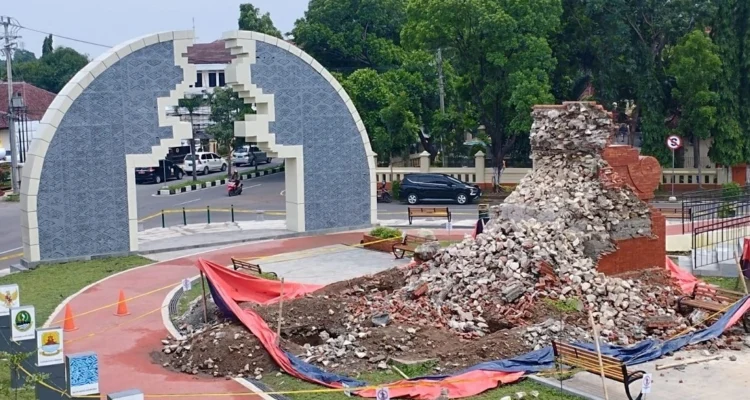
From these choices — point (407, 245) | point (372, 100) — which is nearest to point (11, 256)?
point (407, 245)

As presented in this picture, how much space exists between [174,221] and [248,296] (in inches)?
643

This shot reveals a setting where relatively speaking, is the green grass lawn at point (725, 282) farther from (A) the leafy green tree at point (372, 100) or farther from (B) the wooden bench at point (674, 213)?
(A) the leafy green tree at point (372, 100)

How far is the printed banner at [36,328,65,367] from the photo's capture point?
12562 mm

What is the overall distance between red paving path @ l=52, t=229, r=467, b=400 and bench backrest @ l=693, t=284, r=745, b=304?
29.2 ft

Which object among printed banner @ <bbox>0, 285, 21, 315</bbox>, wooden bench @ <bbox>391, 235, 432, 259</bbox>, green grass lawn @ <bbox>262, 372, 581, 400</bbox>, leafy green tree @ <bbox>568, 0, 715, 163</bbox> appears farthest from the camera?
leafy green tree @ <bbox>568, 0, 715, 163</bbox>

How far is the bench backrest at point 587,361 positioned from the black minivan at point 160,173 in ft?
121

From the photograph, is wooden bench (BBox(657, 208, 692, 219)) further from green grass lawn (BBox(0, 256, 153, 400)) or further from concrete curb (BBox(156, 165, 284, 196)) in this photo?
concrete curb (BBox(156, 165, 284, 196))

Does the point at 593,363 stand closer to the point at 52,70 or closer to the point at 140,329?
the point at 140,329

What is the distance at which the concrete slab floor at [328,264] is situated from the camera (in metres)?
22.1

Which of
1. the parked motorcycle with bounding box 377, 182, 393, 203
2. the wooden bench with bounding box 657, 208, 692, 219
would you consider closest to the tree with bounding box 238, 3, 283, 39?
the parked motorcycle with bounding box 377, 182, 393, 203

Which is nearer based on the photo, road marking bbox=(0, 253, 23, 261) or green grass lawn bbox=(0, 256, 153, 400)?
green grass lawn bbox=(0, 256, 153, 400)

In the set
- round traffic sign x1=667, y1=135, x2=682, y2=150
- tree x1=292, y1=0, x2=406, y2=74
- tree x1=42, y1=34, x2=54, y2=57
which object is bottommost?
round traffic sign x1=667, y1=135, x2=682, y2=150

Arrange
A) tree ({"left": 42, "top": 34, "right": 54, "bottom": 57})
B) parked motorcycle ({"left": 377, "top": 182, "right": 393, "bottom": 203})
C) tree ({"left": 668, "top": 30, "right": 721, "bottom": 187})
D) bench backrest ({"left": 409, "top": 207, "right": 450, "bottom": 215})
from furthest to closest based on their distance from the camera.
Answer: tree ({"left": 42, "top": 34, "right": 54, "bottom": 57}), parked motorcycle ({"left": 377, "top": 182, "right": 393, "bottom": 203}), tree ({"left": 668, "top": 30, "right": 721, "bottom": 187}), bench backrest ({"left": 409, "top": 207, "right": 450, "bottom": 215})

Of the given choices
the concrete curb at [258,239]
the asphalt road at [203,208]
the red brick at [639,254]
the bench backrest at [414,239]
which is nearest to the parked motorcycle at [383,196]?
the asphalt road at [203,208]
